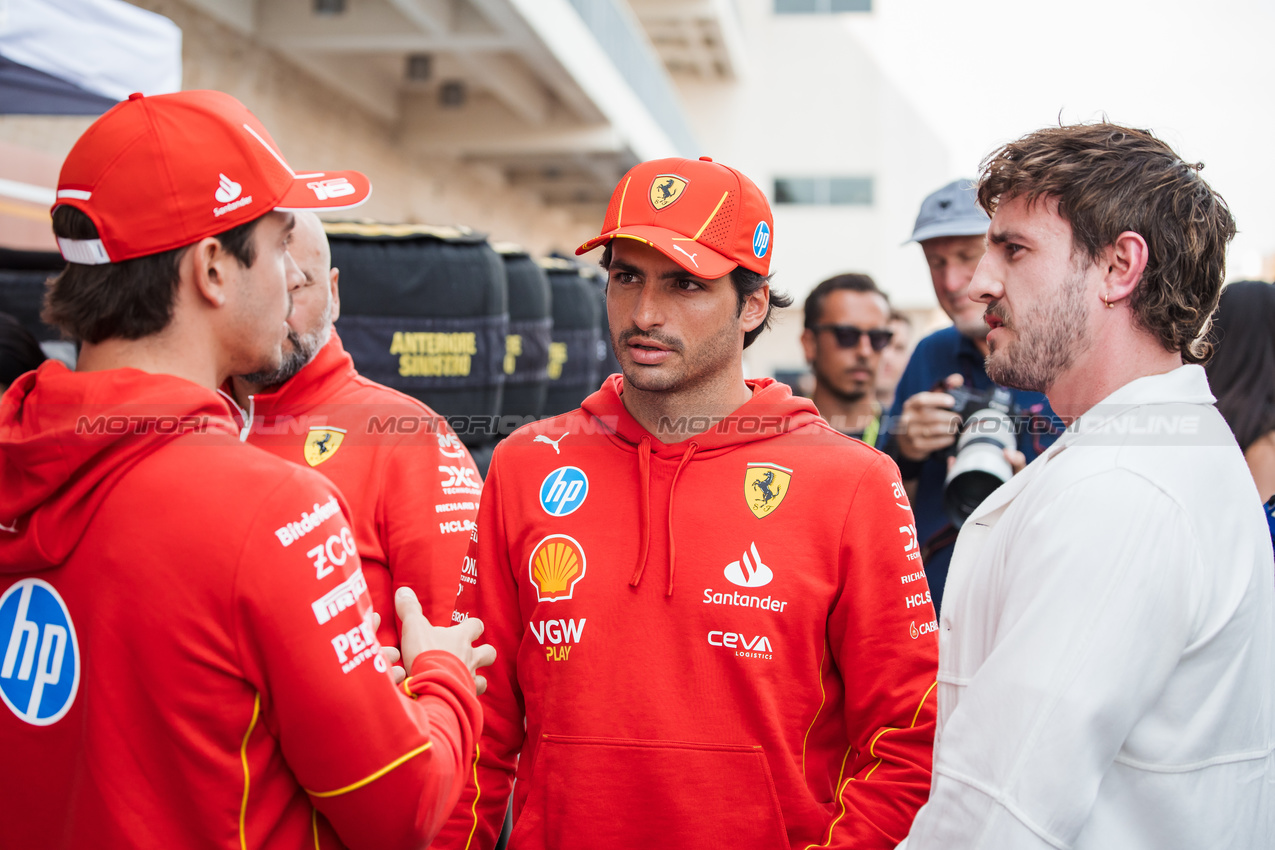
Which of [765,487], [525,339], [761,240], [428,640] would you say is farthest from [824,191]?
[428,640]

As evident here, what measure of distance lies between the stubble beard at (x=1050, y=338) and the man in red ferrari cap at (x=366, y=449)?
1.40m

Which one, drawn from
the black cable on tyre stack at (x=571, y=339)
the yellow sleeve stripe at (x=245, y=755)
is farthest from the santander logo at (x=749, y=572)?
the black cable on tyre stack at (x=571, y=339)

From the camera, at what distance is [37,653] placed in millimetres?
1357

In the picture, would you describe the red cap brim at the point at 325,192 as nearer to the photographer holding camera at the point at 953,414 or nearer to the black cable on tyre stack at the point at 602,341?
the photographer holding camera at the point at 953,414

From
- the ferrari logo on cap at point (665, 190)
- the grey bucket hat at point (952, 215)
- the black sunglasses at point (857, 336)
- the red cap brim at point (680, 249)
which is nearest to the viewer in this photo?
the red cap brim at point (680, 249)

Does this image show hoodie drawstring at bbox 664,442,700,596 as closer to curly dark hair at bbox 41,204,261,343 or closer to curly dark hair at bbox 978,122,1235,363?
curly dark hair at bbox 978,122,1235,363

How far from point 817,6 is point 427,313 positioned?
26.4 meters

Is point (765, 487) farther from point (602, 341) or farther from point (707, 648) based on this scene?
point (602, 341)

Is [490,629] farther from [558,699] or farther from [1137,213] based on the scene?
[1137,213]

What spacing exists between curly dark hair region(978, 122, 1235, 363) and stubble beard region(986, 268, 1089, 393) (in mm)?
77

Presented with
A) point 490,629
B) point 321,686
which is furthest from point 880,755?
point 321,686

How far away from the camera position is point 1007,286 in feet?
5.45

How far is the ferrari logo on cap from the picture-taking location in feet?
7.04

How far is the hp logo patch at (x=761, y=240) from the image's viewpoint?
2.20m
